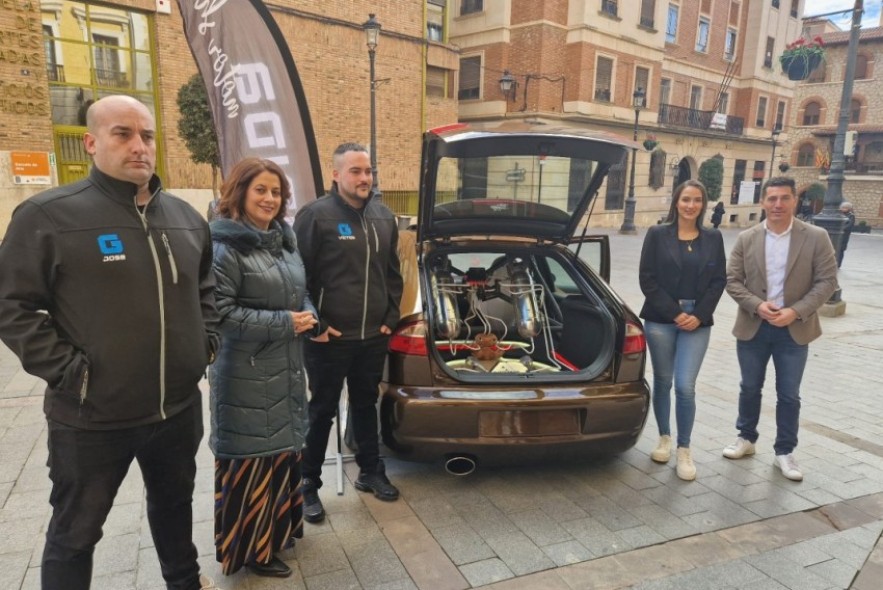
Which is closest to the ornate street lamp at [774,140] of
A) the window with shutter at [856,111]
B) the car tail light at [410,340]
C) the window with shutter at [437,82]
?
the window with shutter at [856,111]

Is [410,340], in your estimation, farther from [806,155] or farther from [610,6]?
[806,155]

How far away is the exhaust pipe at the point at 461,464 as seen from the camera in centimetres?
312

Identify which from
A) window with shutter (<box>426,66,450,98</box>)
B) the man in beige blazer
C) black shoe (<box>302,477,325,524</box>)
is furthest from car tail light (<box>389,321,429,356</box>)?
window with shutter (<box>426,66,450,98</box>)

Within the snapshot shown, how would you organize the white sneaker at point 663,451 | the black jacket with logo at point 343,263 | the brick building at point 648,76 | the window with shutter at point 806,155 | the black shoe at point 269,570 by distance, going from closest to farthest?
the black shoe at point 269,570 < the black jacket with logo at point 343,263 < the white sneaker at point 663,451 < the brick building at point 648,76 < the window with shutter at point 806,155

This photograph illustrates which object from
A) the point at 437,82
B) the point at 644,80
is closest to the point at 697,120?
the point at 644,80

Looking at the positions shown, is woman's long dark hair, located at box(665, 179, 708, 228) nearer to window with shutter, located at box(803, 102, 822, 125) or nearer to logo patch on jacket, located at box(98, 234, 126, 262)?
logo patch on jacket, located at box(98, 234, 126, 262)

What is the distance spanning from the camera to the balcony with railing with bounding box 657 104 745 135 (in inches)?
1108

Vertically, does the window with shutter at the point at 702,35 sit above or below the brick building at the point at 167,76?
above

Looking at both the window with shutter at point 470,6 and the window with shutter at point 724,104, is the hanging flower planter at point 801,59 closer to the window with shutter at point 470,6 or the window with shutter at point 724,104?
the window with shutter at point 470,6

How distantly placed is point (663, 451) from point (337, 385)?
223 centimetres

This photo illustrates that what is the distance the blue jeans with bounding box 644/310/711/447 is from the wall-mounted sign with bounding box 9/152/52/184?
1494 cm

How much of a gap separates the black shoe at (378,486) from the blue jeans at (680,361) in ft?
5.94

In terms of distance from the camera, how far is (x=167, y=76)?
15.2m

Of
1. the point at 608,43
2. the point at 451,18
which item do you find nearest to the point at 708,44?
the point at 608,43
